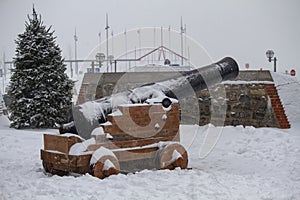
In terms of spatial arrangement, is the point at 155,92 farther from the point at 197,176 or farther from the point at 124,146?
the point at 197,176

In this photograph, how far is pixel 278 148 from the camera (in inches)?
259

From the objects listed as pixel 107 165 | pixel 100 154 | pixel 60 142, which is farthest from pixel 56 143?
pixel 107 165

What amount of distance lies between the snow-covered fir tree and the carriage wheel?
5084 mm

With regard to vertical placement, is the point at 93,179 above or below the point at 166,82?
below

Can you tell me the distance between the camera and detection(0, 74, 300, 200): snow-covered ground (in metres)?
4.12

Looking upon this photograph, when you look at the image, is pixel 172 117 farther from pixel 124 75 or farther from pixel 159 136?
pixel 124 75

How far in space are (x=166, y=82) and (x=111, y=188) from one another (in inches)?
83.5

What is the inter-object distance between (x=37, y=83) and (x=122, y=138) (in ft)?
17.7

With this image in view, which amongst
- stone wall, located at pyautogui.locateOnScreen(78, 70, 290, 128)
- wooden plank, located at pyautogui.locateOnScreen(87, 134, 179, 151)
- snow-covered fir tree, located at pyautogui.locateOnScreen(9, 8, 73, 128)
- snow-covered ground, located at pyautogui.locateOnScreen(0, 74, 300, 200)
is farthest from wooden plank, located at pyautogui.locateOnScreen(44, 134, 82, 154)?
snow-covered fir tree, located at pyautogui.locateOnScreen(9, 8, 73, 128)

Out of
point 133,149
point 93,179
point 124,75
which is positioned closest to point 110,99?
point 133,149

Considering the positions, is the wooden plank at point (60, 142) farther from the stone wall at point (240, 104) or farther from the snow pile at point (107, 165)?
the stone wall at point (240, 104)

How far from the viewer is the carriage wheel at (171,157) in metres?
5.17

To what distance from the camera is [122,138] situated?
513cm

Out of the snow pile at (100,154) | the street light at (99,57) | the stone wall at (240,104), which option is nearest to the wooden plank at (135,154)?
the snow pile at (100,154)
